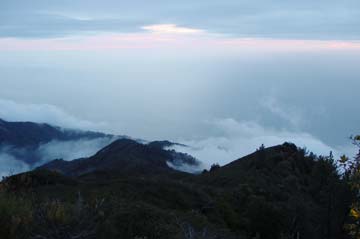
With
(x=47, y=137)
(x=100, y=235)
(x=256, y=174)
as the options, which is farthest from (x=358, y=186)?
(x=47, y=137)

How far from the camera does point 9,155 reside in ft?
549

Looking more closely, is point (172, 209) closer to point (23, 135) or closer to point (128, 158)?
point (128, 158)

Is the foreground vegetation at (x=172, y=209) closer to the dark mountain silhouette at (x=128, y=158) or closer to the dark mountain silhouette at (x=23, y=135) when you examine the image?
the dark mountain silhouette at (x=128, y=158)

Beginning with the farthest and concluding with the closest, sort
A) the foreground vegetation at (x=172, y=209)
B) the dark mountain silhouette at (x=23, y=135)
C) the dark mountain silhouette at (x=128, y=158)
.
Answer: the dark mountain silhouette at (x=23, y=135) < the dark mountain silhouette at (x=128, y=158) < the foreground vegetation at (x=172, y=209)

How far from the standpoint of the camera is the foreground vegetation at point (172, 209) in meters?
7.26

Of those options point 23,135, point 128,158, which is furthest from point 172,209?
point 23,135

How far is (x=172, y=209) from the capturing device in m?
19.5

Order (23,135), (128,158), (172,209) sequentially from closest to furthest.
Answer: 1. (172,209)
2. (128,158)
3. (23,135)

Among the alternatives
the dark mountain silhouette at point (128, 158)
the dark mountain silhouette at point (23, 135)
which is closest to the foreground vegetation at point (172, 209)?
the dark mountain silhouette at point (128, 158)

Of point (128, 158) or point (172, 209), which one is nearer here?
point (172, 209)

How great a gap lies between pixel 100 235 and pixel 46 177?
1801cm

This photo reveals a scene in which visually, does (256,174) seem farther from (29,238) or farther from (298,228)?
(29,238)

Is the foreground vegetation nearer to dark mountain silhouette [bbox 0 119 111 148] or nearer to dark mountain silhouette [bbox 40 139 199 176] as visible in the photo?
dark mountain silhouette [bbox 40 139 199 176]

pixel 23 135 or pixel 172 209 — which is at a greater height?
pixel 23 135
